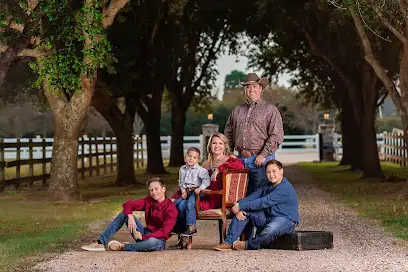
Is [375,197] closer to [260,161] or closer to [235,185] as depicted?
[260,161]

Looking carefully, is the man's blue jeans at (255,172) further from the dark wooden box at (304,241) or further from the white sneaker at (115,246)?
the white sneaker at (115,246)

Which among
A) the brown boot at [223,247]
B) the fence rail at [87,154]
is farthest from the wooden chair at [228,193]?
the fence rail at [87,154]

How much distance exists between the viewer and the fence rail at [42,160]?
26.4m

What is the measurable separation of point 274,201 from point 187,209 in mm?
1065

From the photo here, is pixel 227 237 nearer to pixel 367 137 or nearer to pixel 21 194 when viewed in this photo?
pixel 21 194

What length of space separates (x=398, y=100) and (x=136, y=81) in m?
8.50

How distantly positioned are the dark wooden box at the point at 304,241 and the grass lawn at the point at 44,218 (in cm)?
281

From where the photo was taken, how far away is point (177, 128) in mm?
41500

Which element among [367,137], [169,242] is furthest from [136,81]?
[169,242]

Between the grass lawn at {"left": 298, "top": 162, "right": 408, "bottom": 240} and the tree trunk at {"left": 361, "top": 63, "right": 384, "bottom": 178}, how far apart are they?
64 cm

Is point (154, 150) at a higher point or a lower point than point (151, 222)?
Result: higher

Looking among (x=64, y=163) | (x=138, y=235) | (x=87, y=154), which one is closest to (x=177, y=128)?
(x=87, y=154)

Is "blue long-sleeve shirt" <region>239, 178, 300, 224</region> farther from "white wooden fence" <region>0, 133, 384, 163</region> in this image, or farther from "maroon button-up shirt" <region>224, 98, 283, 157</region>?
"white wooden fence" <region>0, 133, 384, 163</region>

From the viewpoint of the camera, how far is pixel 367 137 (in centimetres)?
3067
